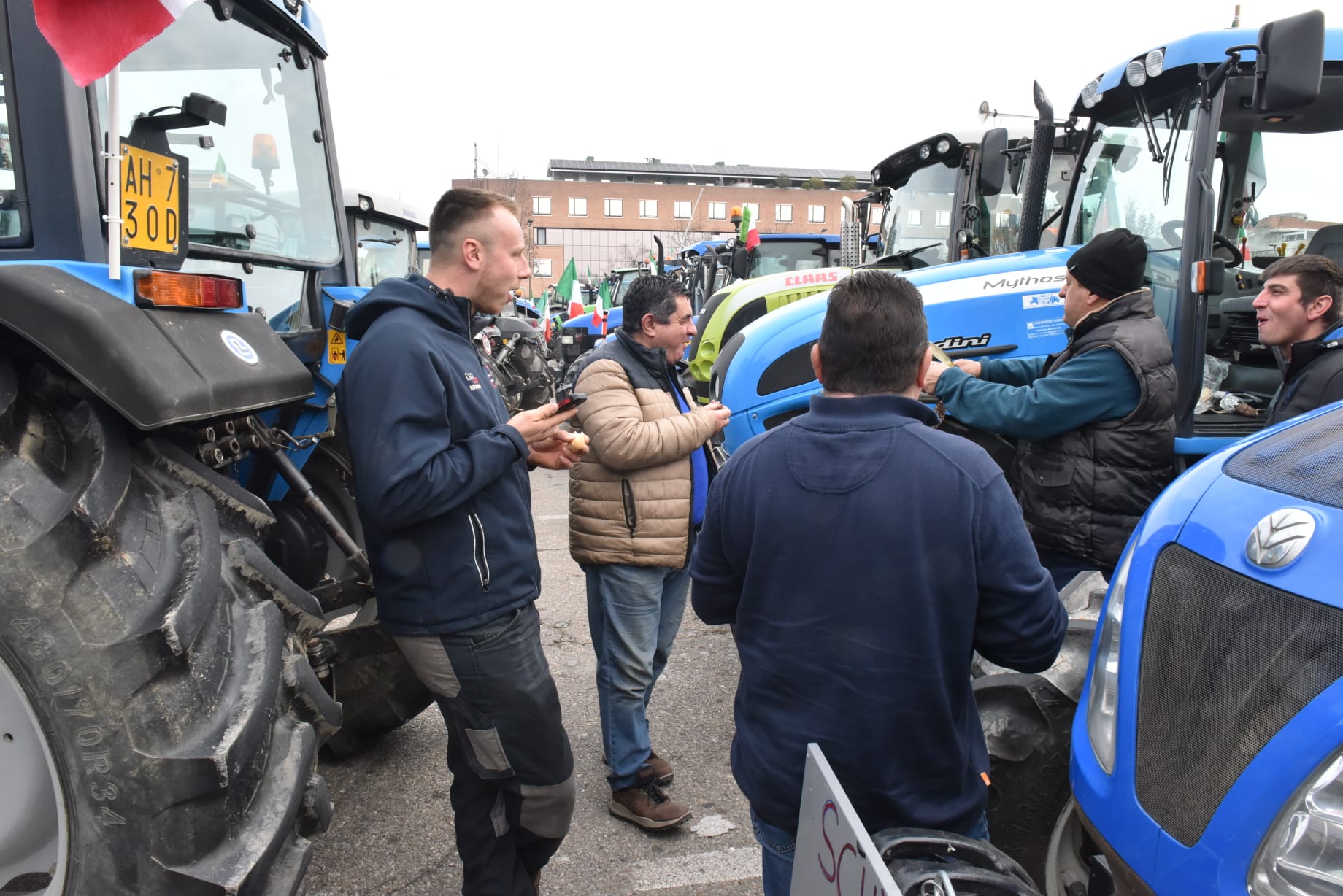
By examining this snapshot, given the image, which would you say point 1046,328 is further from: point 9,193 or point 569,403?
point 9,193

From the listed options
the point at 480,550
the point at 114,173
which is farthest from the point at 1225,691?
the point at 114,173

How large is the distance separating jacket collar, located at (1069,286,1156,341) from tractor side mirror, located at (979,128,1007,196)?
2396mm

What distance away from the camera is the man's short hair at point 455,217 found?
2.39 m

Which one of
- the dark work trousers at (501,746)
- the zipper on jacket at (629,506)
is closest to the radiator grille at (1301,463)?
the dark work trousers at (501,746)

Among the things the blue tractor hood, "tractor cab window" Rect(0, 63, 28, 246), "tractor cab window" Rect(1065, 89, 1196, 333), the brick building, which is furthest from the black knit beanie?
the brick building

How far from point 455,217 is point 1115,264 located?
2214 mm

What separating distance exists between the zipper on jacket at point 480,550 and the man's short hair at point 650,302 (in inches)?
48.9

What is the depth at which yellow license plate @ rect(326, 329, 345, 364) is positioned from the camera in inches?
125

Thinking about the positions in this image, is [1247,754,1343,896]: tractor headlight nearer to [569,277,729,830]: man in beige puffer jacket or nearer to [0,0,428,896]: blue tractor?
[0,0,428,896]: blue tractor

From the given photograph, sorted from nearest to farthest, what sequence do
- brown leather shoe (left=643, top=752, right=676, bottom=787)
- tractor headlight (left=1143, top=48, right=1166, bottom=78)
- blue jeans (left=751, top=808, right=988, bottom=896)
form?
1. blue jeans (left=751, top=808, right=988, bottom=896)
2. brown leather shoe (left=643, top=752, right=676, bottom=787)
3. tractor headlight (left=1143, top=48, right=1166, bottom=78)

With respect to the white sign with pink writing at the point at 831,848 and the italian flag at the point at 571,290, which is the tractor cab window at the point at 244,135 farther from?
the italian flag at the point at 571,290

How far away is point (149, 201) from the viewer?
6.34 ft

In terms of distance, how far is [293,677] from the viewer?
1.96m

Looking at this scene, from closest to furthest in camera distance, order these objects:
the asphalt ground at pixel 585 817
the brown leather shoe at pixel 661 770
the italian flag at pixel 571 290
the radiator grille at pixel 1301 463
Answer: the radiator grille at pixel 1301 463, the asphalt ground at pixel 585 817, the brown leather shoe at pixel 661 770, the italian flag at pixel 571 290
